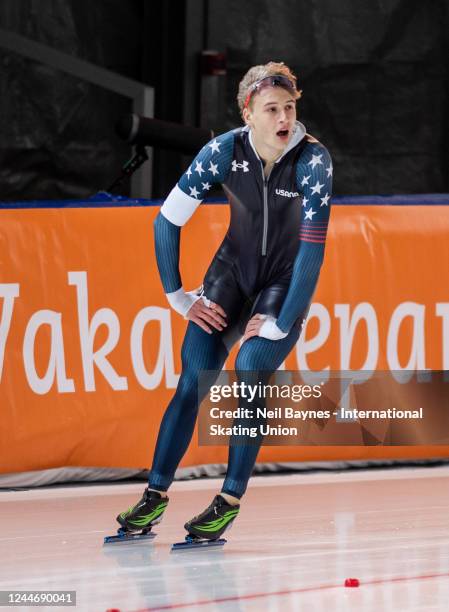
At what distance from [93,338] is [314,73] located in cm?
473

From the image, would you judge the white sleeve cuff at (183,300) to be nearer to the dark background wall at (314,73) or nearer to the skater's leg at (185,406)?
the skater's leg at (185,406)

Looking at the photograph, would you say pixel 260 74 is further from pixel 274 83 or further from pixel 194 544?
pixel 194 544

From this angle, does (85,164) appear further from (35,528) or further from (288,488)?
A: (35,528)

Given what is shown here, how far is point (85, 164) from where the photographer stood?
10.5 m

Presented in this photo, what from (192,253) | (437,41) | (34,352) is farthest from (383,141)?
(34,352)

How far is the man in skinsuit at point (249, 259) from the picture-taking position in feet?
16.5

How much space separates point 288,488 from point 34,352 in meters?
1.56

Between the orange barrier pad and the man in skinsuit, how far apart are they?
6.48ft

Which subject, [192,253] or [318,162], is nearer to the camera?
[318,162]

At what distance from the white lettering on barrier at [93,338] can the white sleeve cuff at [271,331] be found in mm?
2256

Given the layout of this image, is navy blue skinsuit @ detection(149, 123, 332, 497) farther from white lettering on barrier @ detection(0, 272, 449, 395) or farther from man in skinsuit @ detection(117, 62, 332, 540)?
white lettering on barrier @ detection(0, 272, 449, 395)

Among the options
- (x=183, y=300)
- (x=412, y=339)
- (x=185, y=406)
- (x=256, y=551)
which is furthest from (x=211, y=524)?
(x=412, y=339)

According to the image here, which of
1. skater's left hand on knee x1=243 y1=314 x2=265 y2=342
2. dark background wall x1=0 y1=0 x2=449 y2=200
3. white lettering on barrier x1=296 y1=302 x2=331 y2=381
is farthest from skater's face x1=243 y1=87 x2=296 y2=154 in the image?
dark background wall x1=0 y1=0 x2=449 y2=200

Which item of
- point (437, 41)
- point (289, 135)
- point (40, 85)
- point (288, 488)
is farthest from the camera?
point (437, 41)
